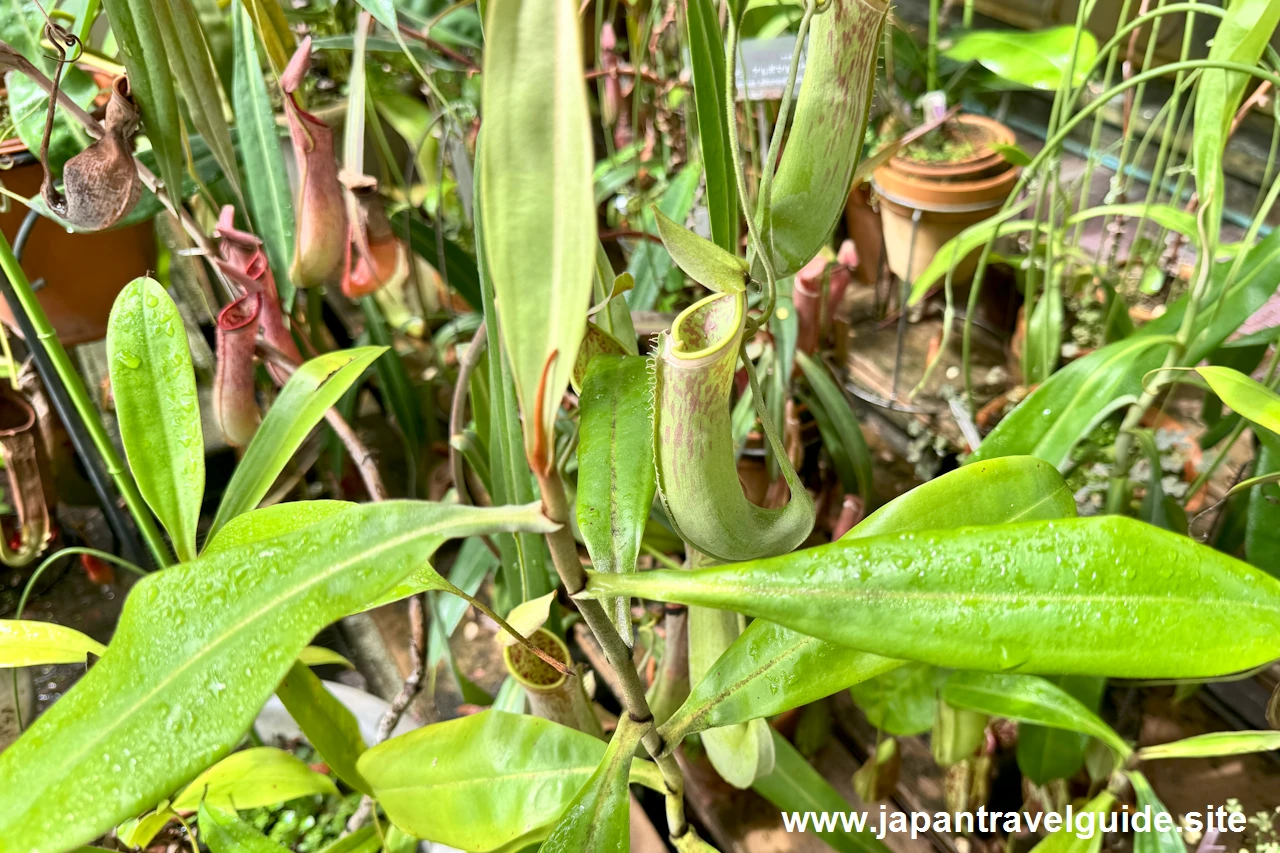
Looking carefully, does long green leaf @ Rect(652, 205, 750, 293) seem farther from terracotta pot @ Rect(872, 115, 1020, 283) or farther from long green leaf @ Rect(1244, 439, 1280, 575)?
terracotta pot @ Rect(872, 115, 1020, 283)

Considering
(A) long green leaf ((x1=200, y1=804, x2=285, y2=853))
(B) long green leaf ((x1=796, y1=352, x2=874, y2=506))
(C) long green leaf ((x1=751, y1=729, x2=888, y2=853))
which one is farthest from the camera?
(B) long green leaf ((x1=796, y1=352, x2=874, y2=506))

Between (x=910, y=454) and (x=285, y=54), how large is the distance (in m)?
0.87

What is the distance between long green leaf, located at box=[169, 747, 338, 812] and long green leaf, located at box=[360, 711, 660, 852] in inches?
9.5

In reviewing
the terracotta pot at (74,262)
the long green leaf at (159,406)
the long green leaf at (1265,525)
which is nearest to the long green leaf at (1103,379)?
the long green leaf at (1265,525)

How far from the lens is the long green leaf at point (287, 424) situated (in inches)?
20.4

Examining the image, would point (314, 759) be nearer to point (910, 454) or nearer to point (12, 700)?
point (12, 700)

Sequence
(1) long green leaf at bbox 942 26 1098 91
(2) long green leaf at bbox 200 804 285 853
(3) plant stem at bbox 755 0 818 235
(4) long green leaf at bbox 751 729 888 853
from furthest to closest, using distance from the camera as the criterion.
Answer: (1) long green leaf at bbox 942 26 1098 91
(4) long green leaf at bbox 751 729 888 853
(2) long green leaf at bbox 200 804 285 853
(3) plant stem at bbox 755 0 818 235

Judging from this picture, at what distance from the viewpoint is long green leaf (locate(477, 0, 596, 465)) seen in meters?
0.24

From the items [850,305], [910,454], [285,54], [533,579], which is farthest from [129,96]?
[850,305]

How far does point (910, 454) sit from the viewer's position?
107 cm

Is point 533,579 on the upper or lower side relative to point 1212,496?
upper

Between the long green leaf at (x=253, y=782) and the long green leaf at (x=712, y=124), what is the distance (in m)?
0.59

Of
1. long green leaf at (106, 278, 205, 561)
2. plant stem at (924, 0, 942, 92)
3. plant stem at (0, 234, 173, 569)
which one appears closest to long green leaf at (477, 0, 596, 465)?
long green leaf at (106, 278, 205, 561)

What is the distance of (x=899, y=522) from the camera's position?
409 mm
